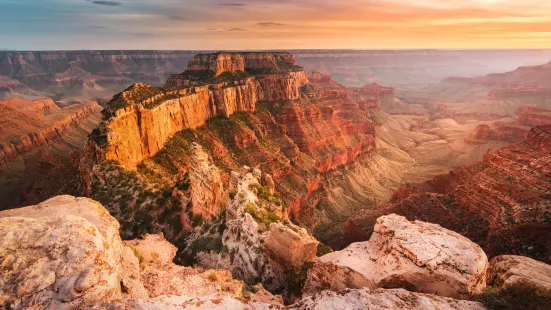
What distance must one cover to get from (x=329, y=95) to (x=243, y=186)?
93.1 metres

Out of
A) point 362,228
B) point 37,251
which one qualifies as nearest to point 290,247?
point 37,251

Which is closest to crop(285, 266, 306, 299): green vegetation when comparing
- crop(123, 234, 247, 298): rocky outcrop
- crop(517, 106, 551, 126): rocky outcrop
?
crop(123, 234, 247, 298): rocky outcrop

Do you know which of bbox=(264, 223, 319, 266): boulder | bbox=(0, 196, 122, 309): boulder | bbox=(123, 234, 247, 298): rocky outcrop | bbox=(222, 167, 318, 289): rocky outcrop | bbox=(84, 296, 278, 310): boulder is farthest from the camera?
bbox=(222, 167, 318, 289): rocky outcrop

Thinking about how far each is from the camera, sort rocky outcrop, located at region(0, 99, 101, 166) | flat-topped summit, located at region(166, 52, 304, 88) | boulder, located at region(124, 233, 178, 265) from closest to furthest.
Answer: boulder, located at region(124, 233, 178, 265) < flat-topped summit, located at region(166, 52, 304, 88) < rocky outcrop, located at region(0, 99, 101, 166)

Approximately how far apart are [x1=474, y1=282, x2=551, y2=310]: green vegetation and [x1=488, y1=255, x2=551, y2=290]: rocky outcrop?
0.75m

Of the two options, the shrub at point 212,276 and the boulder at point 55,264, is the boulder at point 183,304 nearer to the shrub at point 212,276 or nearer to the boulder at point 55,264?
the boulder at point 55,264

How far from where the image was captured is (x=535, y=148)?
4775 cm

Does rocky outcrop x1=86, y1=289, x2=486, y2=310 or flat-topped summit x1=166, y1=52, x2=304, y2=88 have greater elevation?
flat-topped summit x1=166, y1=52, x2=304, y2=88

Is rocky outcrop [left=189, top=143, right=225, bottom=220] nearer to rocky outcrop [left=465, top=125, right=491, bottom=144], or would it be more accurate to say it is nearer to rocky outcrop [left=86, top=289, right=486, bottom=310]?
rocky outcrop [left=86, top=289, right=486, bottom=310]

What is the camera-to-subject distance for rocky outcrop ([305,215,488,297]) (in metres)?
15.9

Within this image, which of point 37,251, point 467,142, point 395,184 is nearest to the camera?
point 37,251

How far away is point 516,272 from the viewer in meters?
18.7

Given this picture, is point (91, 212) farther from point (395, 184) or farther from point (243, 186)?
point (395, 184)

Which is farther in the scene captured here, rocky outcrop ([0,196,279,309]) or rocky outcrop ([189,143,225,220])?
rocky outcrop ([189,143,225,220])
